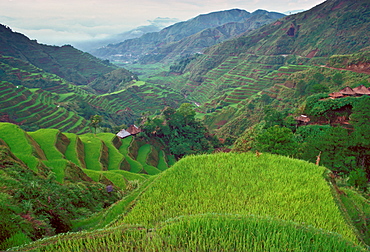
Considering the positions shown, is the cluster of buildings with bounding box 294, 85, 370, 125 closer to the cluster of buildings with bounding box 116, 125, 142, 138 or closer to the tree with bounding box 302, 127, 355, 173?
the tree with bounding box 302, 127, 355, 173

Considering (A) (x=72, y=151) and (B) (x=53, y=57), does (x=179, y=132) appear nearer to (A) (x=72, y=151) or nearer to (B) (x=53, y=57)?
(A) (x=72, y=151)

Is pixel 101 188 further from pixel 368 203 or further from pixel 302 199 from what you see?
pixel 368 203

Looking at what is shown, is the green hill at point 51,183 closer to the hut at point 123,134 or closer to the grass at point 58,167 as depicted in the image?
the grass at point 58,167

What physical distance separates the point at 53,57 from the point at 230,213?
119 metres

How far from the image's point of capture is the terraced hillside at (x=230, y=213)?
3809 millimetres

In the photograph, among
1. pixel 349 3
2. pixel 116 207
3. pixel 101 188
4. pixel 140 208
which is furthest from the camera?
pixel 349 3

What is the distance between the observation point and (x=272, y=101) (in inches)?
1735

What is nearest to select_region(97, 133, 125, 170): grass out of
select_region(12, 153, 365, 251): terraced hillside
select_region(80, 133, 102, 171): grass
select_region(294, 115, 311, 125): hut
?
select_region(80, 133, 102, 171): grass

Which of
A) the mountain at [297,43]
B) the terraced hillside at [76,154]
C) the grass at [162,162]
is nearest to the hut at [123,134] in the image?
the terraced hillside at [76,154]

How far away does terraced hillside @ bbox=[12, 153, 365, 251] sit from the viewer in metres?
3.81

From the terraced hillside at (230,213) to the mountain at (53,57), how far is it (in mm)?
102026

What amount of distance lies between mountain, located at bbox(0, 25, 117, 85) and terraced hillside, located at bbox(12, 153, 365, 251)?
10203 centimetres

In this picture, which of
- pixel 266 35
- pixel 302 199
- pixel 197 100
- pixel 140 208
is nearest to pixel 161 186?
pixel 140 208

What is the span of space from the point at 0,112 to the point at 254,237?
4695 cm
